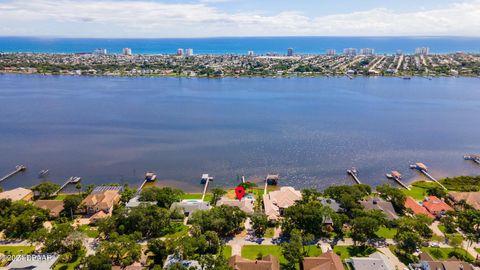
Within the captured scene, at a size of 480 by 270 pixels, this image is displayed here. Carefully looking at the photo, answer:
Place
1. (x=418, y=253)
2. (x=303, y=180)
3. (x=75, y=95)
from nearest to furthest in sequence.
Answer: (x=418, y=253), (x=303, y=180), (x=75, y=95)

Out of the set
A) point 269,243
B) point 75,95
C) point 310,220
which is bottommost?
point 269,243

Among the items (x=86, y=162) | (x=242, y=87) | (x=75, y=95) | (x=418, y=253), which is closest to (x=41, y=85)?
(x=75, y=95)

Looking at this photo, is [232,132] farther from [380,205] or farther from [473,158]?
[473,158]

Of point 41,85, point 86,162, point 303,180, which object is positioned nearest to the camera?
point 303,180

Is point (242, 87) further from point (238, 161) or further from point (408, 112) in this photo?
point (238, 161)

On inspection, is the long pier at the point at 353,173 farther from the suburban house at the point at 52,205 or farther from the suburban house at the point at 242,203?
the suburban house at the point at 52,205

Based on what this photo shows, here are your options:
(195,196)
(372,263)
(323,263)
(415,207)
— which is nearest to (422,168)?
(415,207)

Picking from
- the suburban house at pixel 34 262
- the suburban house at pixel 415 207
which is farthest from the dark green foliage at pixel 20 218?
the suburban house at pixel 415 207
